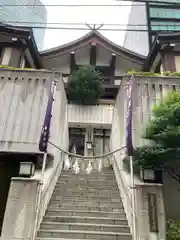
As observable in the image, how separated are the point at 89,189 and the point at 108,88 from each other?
7.45m

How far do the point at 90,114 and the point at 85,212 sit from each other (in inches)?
274

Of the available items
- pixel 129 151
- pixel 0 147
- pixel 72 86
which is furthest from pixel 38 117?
pixel 72 86

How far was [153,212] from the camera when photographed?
4727mm

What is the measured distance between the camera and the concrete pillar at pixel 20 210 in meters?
4.57

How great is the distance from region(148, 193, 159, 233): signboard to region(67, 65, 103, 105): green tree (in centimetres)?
793

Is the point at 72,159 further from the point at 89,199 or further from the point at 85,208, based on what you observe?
the point at 85,208

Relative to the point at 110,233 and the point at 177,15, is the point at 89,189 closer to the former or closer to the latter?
the point at 110,233

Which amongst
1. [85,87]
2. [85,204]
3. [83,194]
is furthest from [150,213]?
[85,87]

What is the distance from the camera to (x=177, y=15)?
1587 centimetres

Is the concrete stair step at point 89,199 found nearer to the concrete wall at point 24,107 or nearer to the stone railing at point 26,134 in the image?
the stone railing at point 26,134

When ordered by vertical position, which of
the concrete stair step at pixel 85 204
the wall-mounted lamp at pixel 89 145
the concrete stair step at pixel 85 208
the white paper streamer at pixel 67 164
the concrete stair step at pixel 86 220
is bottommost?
the concrete stair step at pixel 86 220

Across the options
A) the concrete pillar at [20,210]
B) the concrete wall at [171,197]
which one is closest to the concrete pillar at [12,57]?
the concrete pillar at [20,210]

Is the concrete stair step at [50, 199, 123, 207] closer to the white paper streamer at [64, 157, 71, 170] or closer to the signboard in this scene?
the signboard

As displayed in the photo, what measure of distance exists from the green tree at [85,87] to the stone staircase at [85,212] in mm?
5519
